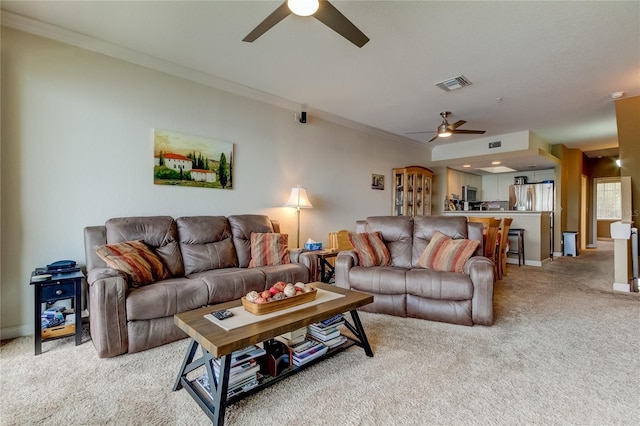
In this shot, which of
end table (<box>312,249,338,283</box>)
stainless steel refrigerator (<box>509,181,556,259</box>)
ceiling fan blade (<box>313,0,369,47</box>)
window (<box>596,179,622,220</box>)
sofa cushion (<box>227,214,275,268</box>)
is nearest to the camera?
ceiling fan blade (<box>313,0,369,47</box>)

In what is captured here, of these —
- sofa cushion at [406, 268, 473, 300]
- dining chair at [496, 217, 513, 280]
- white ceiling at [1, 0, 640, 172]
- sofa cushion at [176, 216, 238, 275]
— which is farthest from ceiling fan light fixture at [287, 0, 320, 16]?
dining chair at [496, 217, 513, 280]

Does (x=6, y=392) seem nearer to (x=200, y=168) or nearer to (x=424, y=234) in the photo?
(x=200, y=168)

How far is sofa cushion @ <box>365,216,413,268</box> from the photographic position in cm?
343

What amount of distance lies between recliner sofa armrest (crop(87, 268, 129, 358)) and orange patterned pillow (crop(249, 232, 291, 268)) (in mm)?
1300

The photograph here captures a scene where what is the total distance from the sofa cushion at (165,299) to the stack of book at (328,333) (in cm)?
98

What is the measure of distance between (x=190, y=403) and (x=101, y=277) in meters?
1.13

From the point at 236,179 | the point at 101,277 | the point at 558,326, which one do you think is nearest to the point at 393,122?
the point at 236,179

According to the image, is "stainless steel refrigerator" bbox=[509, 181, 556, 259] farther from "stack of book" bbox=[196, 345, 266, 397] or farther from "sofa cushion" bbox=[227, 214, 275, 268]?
"stack of book" bbox=[196, 345, 266, 397]

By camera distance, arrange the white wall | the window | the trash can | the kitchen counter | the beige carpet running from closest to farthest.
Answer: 1. the beige carpet
2. the white wall
3. the kitchen counter
4. the trash can
5. the window

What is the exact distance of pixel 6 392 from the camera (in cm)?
174

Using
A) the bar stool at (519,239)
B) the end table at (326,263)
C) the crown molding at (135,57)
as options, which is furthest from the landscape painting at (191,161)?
the bar stool at (519,239)

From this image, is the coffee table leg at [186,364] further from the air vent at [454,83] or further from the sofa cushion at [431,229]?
the air vent at [454,83]

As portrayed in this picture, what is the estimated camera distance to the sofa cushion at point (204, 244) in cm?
300

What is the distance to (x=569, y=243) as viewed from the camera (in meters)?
6.92
